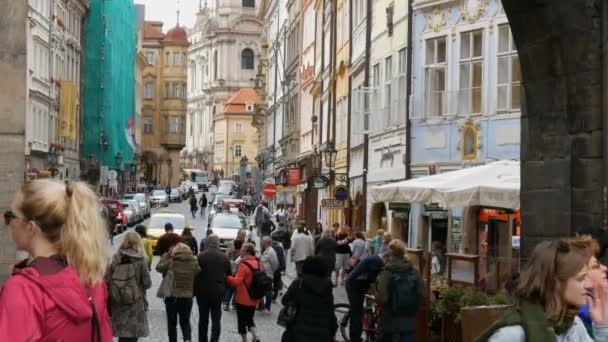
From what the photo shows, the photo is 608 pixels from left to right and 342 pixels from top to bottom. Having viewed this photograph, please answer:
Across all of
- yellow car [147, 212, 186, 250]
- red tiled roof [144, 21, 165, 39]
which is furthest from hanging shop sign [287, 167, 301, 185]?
red tiled roof [144, 21, 165, 39]

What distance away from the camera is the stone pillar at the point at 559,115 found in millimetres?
Result: 12812

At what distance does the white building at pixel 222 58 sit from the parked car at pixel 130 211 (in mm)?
106532

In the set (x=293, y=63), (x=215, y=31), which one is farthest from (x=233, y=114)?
(x=293, y=63)

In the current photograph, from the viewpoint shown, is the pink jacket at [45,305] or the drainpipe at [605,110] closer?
the pink jacket at [45,305]

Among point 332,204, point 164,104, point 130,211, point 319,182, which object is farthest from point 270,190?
point 164,104

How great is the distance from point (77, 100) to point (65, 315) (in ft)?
214

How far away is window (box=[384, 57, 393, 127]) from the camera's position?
33.8 meters

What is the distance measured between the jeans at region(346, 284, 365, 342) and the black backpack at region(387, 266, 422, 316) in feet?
9.66

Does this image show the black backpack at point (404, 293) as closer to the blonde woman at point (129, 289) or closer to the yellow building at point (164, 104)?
the blonde woman at point (129, 289)

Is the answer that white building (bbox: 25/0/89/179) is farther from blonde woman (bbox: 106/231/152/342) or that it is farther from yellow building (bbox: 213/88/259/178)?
yellow building (bbox: 213/88/259/178)

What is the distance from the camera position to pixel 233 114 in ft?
543

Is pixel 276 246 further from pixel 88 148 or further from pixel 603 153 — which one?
pixel 88 148

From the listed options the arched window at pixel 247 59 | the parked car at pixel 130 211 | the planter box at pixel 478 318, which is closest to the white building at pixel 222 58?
the arched window at pixel 247 59

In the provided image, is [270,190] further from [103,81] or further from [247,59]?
[247,59]
